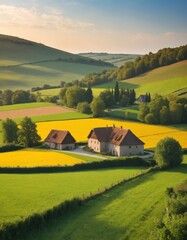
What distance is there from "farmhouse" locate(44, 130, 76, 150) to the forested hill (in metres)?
74.0

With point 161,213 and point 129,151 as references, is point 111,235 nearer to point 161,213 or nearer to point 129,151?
point 161,213

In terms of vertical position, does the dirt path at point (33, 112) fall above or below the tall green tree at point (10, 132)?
above

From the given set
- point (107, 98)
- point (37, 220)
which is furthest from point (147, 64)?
point (37, 220)

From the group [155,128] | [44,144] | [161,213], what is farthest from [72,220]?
[155,128]

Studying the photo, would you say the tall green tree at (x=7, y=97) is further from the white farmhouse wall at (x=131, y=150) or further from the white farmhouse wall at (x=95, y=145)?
the white farmhouse wall at (x=131, y=150)

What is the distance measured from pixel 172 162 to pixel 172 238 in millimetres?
27859

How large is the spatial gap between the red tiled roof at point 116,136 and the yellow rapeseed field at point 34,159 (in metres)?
8.88

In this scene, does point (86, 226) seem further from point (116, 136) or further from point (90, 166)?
point (116, 136)

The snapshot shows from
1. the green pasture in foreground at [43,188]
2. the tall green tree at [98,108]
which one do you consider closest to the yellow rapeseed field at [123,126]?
the tall green tree at [98,108]

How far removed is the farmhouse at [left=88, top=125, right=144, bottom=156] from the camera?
65.4 metres

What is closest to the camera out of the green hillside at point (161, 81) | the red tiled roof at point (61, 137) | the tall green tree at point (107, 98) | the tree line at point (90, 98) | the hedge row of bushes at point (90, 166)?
the hedge row of bushes at point (90, 166)

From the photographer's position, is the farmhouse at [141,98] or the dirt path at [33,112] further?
→ the farmhouse at [141,98]

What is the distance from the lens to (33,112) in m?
101

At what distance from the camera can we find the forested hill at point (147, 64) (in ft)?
477
